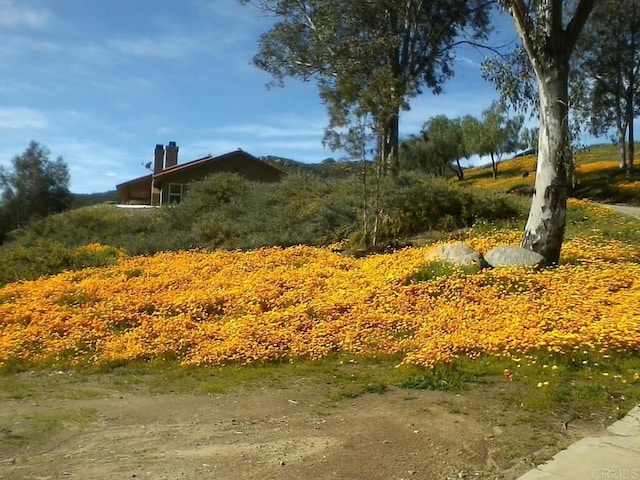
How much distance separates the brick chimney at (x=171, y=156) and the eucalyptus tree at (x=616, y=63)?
102ft

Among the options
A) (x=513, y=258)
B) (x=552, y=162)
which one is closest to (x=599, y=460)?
(x=513, y=258)

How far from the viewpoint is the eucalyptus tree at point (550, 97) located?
11234mm

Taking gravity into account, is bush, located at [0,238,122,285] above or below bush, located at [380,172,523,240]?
below

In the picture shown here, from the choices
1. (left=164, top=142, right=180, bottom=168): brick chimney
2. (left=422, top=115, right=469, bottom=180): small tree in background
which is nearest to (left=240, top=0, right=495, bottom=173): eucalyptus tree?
(left=164, top=142, right=180, bottom=168): brick chimney

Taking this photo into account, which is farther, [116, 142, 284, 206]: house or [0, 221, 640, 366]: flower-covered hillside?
[116, 142, 284, 206]: house

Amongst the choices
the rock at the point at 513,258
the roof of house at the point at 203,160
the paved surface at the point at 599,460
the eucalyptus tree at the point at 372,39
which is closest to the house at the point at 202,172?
the roof of house at the point at 203,160

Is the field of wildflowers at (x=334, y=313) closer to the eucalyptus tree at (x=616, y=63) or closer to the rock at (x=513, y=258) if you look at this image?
the rock at (x=513, y=258)

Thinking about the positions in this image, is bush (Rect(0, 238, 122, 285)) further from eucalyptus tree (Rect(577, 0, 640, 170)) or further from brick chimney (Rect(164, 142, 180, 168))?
brick chimney (Rect(164, 142, 180, 168))

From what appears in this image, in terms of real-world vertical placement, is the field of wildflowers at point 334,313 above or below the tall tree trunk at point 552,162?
below

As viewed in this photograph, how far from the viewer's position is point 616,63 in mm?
37688

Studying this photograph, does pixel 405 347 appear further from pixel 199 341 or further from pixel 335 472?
pixel 335 472

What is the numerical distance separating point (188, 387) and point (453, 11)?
A: 2275 cm

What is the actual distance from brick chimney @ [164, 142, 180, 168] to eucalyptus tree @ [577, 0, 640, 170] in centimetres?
3107

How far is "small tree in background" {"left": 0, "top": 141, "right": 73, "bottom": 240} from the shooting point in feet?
153
